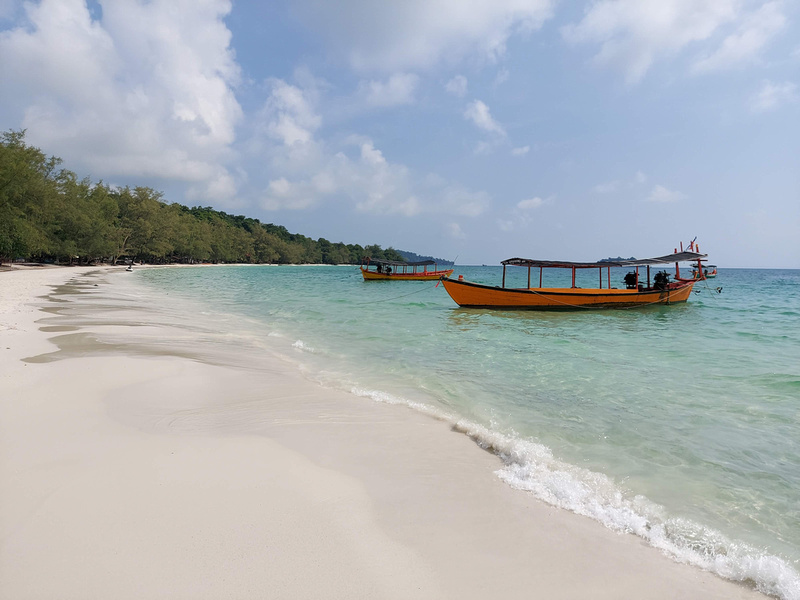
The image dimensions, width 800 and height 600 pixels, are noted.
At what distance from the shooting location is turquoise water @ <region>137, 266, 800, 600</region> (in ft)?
10.3

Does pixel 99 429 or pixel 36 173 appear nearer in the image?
pixel 99 429

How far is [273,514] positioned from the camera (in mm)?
2803

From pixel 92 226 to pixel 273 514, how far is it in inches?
2512

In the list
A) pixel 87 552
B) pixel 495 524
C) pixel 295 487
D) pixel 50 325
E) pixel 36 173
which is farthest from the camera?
pixel 36 173

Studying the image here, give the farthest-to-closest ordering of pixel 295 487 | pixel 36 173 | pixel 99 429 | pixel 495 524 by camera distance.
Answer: pixel 36 173
pixel 99 429
pixel 295 487
pixel 495 524

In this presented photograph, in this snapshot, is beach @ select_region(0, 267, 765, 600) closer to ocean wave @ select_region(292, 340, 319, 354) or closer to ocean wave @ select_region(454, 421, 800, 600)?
ocean wave @ select_region(454, 421, 800, 600)

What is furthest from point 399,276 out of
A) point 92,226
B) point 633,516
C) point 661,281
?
point 633,516

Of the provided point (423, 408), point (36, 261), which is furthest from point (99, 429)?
point (36, 261)

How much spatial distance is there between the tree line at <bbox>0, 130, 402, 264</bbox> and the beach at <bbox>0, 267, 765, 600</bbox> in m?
42.9

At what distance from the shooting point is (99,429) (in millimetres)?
4047

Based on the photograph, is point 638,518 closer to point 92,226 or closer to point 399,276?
point 399,276

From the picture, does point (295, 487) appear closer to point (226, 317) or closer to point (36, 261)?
point (226, 317)

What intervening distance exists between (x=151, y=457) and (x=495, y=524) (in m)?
2.85

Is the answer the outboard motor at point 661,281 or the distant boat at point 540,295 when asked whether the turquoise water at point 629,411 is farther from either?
the outboard motor at point 661,281
